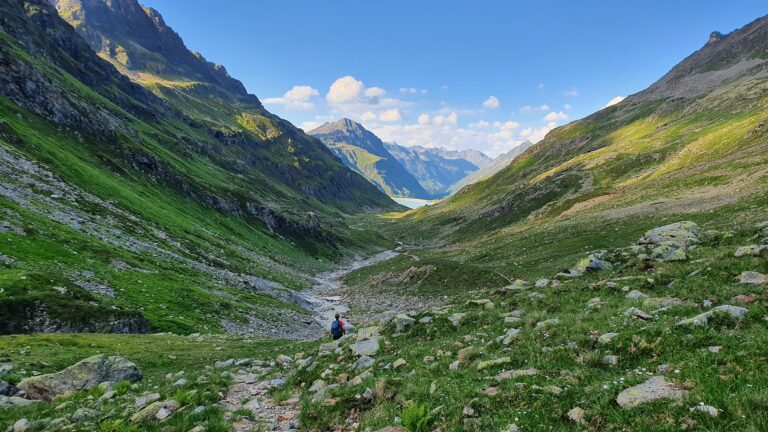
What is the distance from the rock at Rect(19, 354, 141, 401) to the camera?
18000 millimetres

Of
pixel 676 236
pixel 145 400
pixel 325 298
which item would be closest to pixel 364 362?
pixel 145 400

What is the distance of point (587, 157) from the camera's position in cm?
16950

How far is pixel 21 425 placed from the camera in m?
13.0

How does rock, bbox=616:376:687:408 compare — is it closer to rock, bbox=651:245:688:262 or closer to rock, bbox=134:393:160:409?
rock, bbox=134:393:160:409

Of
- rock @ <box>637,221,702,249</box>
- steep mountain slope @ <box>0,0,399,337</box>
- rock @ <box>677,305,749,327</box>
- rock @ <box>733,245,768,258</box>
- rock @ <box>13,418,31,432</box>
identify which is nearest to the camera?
rock @ <box>677,305,749,327</box>

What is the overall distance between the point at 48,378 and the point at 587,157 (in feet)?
609

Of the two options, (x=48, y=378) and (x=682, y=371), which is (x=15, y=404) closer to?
(x=48, y=378)

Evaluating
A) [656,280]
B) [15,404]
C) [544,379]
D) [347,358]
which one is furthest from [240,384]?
[656,280]

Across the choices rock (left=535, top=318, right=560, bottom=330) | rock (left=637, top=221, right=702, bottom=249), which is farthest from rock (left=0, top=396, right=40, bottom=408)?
rock (left=637, top=221, right=702, bottom=249)

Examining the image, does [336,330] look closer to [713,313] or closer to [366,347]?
[366,347]

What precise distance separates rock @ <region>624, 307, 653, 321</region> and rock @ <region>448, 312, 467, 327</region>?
7750 mm

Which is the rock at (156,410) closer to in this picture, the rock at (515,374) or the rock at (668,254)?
the rock at (515,374)

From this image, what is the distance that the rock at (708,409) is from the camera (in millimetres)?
7058

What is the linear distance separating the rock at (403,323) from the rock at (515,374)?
372 inches
